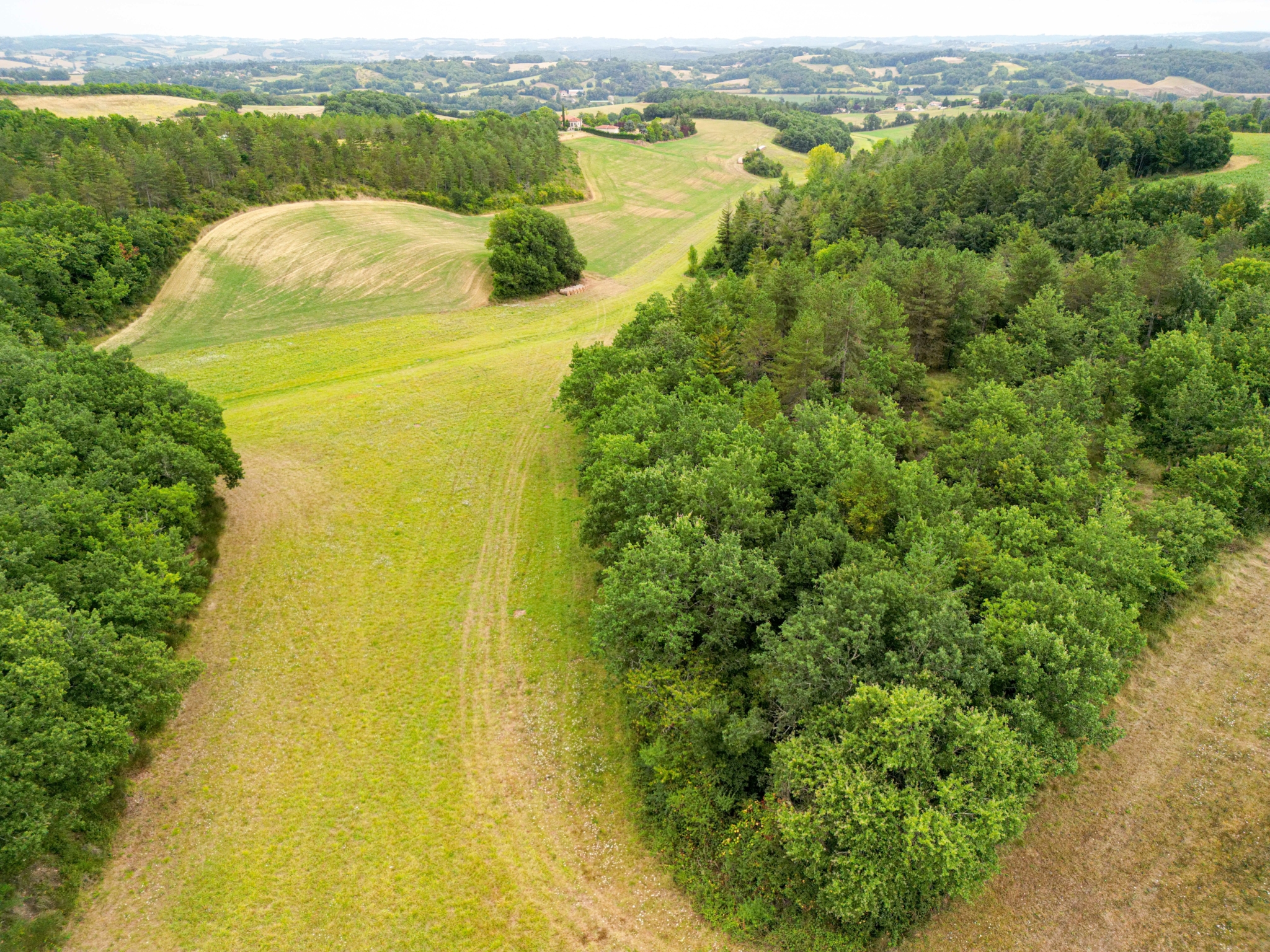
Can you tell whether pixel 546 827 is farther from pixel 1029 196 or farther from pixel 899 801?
pixel 1029 196

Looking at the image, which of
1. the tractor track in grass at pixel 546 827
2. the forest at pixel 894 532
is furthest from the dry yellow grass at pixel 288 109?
the tractor track in grass at pixel 546 827

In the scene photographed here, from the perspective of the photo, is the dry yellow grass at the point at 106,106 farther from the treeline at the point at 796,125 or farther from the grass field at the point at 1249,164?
the grass field at the point at 1249,164

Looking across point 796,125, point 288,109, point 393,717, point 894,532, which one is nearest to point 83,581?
point 393,717

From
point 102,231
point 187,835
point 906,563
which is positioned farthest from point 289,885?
point 102,231

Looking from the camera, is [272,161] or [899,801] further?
[272,161]

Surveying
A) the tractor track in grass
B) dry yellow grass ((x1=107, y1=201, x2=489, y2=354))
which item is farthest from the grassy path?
dry yellow grass ((x1=107, y1=201, x2=489, y2=354))

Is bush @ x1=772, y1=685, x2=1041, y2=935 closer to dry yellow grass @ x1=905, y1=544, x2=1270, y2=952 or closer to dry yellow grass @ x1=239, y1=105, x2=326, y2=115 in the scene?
dry yellow grass @ x1=905, y1=544, x2=1270, y2=952
